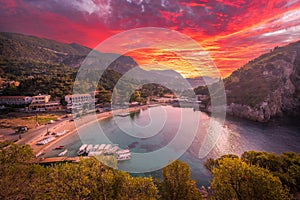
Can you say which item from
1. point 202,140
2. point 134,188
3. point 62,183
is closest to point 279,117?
point 202,140

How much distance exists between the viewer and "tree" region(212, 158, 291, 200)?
23.9 ft

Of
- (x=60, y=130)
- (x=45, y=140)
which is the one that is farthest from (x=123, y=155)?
(x=60, y=130)

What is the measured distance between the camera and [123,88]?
69.8 metres

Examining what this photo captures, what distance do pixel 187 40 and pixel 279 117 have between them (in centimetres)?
4361

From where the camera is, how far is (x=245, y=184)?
775 centimetres

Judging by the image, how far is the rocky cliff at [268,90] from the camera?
137ft

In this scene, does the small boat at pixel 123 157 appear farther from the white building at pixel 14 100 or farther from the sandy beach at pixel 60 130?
the white building at pixel 14 100

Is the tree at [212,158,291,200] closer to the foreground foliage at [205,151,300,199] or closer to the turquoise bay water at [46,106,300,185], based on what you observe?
the foreground foliage at [205,151,300,199]

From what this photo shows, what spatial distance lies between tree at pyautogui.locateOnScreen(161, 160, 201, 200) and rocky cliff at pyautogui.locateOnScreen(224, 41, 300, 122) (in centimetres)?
3782

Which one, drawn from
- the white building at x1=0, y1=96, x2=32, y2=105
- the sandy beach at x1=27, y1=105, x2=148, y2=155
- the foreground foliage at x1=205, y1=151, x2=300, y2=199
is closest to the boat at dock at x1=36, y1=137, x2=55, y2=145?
the sandy beach at x1=27, y1=105, x2=148, y2=155

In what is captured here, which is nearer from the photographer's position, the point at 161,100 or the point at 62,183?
the point at 62,183

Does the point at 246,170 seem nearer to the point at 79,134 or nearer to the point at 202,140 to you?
the point at 202,140

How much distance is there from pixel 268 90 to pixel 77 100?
57665mm

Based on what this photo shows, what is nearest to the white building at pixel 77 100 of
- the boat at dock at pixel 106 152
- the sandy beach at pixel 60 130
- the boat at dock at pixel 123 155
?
the sandy beach at pixel 60 130
